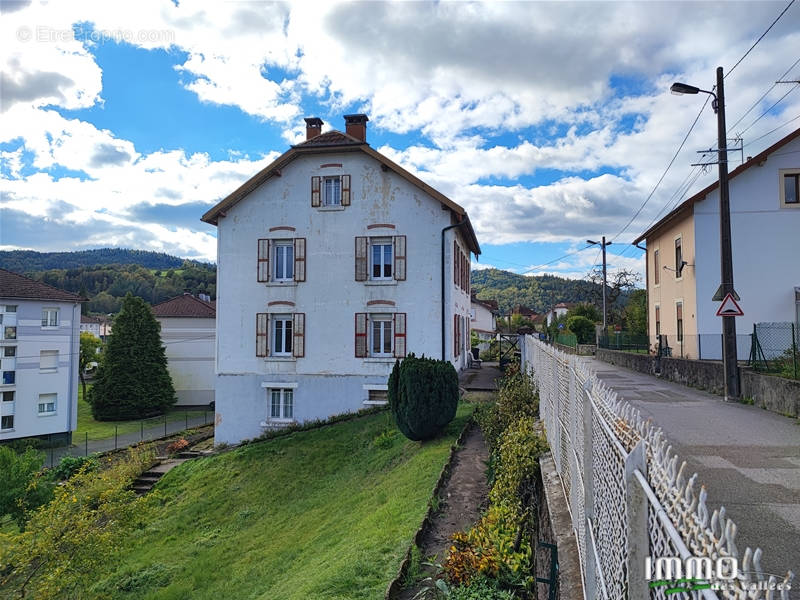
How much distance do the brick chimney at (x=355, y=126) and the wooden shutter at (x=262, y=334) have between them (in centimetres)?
828

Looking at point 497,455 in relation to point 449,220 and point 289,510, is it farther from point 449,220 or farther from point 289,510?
point 449,220

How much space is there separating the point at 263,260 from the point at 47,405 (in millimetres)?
21750

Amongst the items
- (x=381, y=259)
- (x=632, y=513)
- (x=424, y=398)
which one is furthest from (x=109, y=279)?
(x=632, y=513)

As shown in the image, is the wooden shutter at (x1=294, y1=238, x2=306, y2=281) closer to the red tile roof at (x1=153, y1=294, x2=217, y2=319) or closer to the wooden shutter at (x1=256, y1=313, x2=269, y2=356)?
the wooden shutter at (x1=256, y1=313, x2=269, y2=356)

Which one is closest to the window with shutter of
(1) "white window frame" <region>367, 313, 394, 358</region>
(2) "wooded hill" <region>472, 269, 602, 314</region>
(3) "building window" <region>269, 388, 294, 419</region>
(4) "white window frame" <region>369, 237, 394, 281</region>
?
(1) "white window frame" <region>367, 313, 394, 358</region>

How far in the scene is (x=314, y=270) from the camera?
830 inches

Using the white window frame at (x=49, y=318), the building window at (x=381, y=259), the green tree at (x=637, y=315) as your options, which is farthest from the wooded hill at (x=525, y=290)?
the building window at (x=381, y=259)

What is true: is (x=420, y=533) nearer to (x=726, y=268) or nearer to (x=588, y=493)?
(x=588, y=493)

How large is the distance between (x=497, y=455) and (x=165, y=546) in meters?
8.59

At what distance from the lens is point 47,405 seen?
108 ft

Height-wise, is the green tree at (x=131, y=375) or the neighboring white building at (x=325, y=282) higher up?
the neighboring white building at (x=325, y=282)

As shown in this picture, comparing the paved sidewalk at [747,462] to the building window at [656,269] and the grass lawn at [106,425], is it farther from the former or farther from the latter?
the grass lawn at [106,425]

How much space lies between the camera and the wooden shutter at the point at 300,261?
69.2 feet

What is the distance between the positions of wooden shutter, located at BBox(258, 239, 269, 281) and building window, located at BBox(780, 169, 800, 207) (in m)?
19.4
